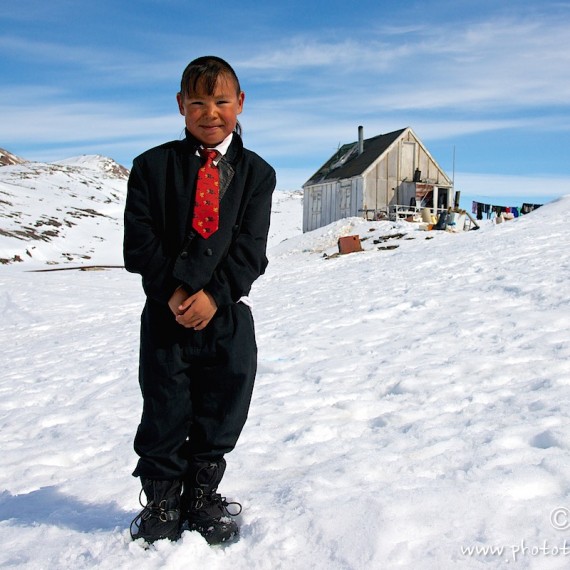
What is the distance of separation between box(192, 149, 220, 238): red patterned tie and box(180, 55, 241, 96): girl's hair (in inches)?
11.8

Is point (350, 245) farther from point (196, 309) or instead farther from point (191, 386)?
point (196, 309)

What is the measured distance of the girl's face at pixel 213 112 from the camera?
2.25 metres

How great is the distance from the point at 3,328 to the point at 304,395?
318 inches

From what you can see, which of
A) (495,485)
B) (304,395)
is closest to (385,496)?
(495,485)

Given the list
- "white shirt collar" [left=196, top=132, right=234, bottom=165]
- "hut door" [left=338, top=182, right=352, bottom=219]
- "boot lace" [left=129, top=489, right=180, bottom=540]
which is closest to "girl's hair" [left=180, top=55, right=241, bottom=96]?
"white shirt collar" [left=196, top=132, right=234, bottom=165]

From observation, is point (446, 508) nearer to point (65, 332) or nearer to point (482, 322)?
point (482, 322)

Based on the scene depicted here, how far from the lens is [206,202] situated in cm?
223

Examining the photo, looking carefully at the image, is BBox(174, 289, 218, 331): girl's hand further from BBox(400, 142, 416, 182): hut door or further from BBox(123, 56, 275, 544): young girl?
BBox(400, 142, 416, 182): hut door

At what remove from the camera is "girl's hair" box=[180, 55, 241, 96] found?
2.23 meters

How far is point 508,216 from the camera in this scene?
28.4 m

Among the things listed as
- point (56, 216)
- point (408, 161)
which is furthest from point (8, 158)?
point (408, 161)

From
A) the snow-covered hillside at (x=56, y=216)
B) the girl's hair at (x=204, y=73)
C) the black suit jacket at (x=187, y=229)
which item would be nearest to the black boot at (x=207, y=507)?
the black suit jacket at (x=187, y=229)

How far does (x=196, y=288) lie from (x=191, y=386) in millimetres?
447

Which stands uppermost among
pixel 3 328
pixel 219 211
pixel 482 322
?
pixel 219 211
